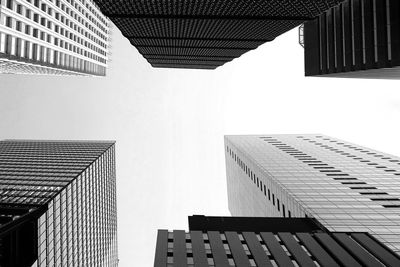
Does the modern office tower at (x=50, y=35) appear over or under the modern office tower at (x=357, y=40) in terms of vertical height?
over

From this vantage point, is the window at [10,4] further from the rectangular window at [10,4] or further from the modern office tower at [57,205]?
the modern office tower at [57,205]

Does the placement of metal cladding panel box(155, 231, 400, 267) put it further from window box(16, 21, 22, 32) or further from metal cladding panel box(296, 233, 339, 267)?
window box(16, 21, 22, 32)

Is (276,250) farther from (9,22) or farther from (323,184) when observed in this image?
(9,22)

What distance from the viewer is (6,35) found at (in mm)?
64438

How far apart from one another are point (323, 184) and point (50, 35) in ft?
202

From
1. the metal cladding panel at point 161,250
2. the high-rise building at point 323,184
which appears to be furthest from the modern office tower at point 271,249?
the high-rise building at point 323,184

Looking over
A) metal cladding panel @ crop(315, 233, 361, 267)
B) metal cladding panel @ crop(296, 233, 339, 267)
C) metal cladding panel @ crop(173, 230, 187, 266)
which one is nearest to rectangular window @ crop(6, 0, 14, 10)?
metal cladding panel @ crop(173, 230, 187, 266)

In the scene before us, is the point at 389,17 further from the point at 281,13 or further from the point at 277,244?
the point at 277,244

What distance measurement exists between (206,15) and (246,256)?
2864cm

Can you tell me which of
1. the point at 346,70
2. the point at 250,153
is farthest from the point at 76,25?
the point at 346,70

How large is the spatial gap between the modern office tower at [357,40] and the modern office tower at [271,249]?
65.2 ft

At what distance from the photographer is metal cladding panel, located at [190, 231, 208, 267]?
42.8 metres

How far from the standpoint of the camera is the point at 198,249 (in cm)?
4619

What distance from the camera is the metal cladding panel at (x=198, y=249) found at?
141 ft
